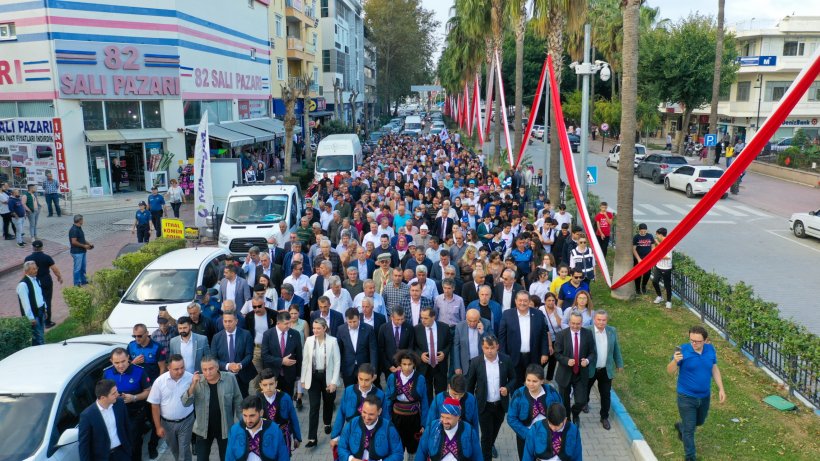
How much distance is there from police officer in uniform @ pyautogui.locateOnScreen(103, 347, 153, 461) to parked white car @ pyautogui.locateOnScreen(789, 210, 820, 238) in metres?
20.3

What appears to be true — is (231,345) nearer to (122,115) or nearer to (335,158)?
(335,158)

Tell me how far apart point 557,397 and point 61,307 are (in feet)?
38.7

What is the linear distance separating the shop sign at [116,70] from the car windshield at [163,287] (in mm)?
18413

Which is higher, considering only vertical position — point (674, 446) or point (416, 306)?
point (416, 306)

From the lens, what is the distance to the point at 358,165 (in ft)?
89.7

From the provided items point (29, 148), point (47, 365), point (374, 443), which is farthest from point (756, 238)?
point (29, 148)

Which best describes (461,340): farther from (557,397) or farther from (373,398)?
(373,398)

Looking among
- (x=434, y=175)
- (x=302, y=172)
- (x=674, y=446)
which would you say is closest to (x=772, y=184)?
(x=434, y=175)

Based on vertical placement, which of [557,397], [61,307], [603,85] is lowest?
[61,307]

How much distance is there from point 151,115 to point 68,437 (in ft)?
82.9

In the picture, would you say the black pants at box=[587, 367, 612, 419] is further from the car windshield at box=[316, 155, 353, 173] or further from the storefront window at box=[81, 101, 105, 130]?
the storefront window at box=[81, 101, 105, 130]

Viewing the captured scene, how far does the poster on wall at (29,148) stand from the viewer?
26.0 m

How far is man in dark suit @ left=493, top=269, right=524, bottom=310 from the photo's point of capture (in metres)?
9.18

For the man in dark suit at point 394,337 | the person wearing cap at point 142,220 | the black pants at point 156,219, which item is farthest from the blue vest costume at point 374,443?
the black pants at point 156,219
